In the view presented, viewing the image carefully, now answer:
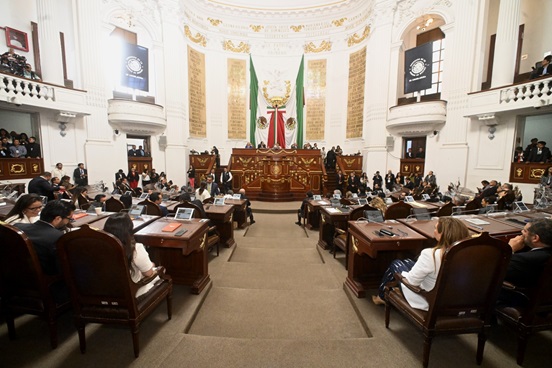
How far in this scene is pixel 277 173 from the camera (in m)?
10.3

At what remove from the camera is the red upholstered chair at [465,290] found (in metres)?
1.75

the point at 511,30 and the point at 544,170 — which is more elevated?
the point at 511,30

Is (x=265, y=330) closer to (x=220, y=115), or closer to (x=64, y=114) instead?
(x=64, y=114)

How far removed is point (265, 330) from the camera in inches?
96.6

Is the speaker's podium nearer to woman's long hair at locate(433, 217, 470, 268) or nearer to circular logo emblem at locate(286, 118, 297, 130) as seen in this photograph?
circular logo emblem at locate(286, 118, 297, 130)

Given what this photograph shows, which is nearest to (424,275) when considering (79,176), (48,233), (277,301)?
(277,301)

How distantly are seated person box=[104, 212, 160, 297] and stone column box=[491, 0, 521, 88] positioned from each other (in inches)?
435

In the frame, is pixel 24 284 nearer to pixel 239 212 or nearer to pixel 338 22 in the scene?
pixel 239 212

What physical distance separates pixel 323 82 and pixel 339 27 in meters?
2.83

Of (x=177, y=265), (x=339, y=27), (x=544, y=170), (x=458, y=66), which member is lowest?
(x=177, y=265)

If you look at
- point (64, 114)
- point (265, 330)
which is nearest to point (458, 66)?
point (265, 330)

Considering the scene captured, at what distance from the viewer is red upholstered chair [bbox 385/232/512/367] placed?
5.75 ft

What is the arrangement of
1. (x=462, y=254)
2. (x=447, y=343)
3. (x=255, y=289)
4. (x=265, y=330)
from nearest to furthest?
(x=462, y=254) → (x=447, y=343) → (x=265, y=330) → (x=255, y=289)

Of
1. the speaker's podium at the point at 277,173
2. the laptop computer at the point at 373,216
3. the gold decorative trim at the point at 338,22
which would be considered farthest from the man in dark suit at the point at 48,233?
the gold decorative trim at the point at 338,22
